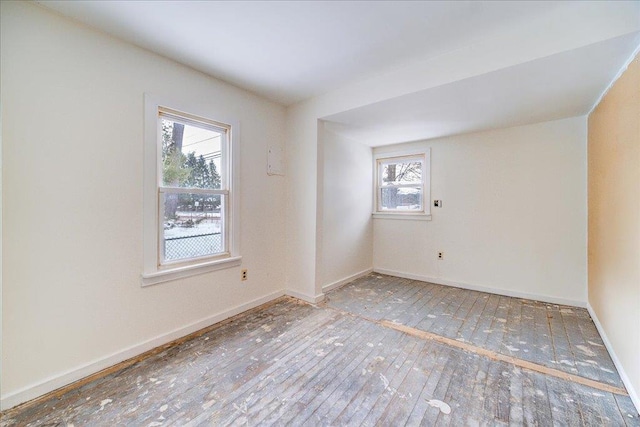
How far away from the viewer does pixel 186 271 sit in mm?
2320

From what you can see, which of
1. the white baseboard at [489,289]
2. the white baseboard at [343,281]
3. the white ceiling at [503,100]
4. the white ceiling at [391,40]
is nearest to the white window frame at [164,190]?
the white ceiling at [391,40]

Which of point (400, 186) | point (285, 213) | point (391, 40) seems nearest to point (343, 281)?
point (285, 213)

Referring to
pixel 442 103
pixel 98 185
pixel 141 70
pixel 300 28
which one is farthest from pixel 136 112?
pixel 442 103

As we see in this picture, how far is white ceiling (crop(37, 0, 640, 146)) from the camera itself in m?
1.61

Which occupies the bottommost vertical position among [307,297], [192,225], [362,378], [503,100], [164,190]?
[362,378]

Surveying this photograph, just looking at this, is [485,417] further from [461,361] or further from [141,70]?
[141,70]

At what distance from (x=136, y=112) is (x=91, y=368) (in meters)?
1.87

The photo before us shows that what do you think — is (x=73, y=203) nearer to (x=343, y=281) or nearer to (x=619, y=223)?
(x=343, y=281)

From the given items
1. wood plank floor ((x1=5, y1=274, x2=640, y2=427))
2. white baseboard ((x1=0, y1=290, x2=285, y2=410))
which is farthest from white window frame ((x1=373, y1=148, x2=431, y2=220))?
white baseboard ((x1=0, y1=290, x2=285, y2=410))

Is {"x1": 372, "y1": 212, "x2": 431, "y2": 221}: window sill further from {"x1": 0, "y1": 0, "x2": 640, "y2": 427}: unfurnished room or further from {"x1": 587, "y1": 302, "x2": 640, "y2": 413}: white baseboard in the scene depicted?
{"x1": 587, "y1": 302, "x2": 640, "y2": 413}: white baseboard

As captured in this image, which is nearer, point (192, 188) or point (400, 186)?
point (192, 188)

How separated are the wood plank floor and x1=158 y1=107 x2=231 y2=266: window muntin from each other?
818mm

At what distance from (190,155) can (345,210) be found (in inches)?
87.0

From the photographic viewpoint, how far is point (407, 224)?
163 inches
